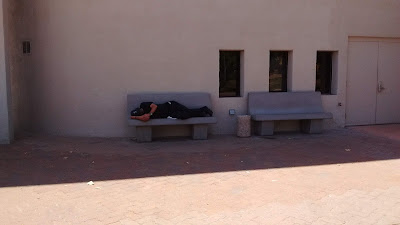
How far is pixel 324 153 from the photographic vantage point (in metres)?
8.13

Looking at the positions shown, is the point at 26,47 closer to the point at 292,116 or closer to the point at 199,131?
the point at 199,131

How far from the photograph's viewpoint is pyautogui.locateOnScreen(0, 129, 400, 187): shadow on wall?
6488 millimetres

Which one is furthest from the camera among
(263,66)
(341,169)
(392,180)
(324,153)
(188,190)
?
(263,66)

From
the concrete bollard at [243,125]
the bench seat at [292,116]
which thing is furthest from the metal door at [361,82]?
the concrete bollard at [243,125]

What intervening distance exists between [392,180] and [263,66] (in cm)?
478

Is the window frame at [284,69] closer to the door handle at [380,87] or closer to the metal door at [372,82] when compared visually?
the metal door at [372,82]

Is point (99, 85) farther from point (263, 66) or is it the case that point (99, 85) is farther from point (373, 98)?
point (373, 98)

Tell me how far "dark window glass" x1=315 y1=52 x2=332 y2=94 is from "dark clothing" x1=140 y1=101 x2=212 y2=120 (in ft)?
12.3

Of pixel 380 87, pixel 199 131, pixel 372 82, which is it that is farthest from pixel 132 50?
pixel 380 87

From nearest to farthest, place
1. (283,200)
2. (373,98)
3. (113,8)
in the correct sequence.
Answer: (283,200), (113,8), (373,98)

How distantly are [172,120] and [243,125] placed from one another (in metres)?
1.89

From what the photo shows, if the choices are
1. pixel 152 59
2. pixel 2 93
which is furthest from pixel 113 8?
pixel 2 93

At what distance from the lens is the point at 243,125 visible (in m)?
9.77

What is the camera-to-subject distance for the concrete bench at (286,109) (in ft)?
32.7
